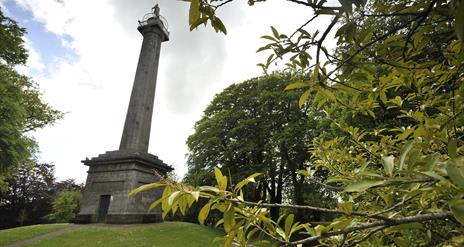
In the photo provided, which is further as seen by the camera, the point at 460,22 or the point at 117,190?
the point at 117,190

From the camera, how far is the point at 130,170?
18344mm

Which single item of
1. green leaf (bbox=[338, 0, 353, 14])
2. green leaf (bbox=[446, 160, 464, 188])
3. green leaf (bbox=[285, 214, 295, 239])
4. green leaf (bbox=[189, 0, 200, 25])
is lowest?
green leaf (bbox=[285, 214, 295, 239])

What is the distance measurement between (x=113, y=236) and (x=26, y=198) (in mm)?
26826

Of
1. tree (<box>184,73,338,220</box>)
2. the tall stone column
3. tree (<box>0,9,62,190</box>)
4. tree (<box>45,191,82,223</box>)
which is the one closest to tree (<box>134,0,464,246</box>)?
tree (<box>0,9,62,190</box>)

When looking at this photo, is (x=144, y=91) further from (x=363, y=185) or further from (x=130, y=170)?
(x=363, y=185)

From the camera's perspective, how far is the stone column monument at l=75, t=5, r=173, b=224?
58.0ft

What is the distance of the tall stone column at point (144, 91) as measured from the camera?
1944 centimetres

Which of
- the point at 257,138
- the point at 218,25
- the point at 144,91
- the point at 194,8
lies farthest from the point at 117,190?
the point at 194,8

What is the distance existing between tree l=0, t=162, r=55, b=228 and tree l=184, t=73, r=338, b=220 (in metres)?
20.9

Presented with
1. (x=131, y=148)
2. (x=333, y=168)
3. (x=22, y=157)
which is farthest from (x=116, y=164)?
(x=333, y=168)

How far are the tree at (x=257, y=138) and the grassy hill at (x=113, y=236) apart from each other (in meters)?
7.01

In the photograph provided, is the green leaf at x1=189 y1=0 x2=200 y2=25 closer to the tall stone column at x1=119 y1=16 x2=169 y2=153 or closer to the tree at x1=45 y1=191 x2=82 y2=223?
the tall stone column at x1=119 y1=16 x2=169 y2=153

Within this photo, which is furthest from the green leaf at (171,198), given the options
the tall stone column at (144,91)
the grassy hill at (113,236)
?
the tall stone column at (144,91)

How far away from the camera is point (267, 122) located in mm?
23328
